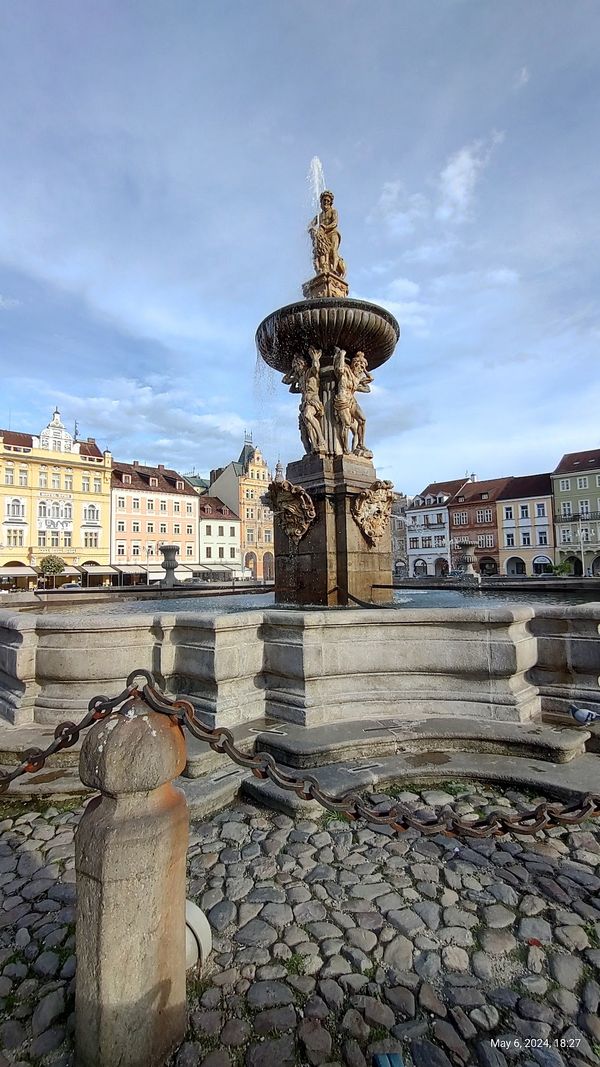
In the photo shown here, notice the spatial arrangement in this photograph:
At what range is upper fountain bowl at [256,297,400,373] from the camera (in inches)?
321

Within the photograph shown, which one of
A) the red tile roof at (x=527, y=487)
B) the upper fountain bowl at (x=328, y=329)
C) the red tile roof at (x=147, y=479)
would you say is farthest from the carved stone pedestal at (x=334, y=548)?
the red tile roof at (x=527, y=487)

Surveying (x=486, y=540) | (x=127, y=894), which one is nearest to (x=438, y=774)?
(x=127, y=894)

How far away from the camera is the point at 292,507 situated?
26.8 ft

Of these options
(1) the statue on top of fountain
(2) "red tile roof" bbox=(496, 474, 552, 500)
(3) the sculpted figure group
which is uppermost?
(2) "red tile roof" bbox=(496, 474, 552, 500)

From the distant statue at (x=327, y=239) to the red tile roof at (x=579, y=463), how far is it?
52069 mm

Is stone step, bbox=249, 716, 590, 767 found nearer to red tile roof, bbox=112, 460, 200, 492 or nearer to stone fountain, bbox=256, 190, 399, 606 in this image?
stone fountain, bbox=256, 190, 399, 606

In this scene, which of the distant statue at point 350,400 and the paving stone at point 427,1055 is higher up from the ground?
the distant statue at point 350,400

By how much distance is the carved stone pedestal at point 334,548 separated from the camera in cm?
802

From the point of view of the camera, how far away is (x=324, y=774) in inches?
148

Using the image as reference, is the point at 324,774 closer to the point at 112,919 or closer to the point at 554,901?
the point at 554,901

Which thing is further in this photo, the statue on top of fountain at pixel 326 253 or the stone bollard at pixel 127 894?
the statue on top of fountain at pixel 326 253

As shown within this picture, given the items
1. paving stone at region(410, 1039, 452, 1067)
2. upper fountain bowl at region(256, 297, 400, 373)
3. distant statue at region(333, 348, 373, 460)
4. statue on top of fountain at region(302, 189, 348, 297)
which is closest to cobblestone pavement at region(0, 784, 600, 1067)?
paving stone at region(410, 1039, 452, 1067)

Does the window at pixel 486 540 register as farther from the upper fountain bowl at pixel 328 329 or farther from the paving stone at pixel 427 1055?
the paving stone at pixel 427 1055

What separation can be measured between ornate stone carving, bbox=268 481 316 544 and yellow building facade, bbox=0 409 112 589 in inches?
1525
